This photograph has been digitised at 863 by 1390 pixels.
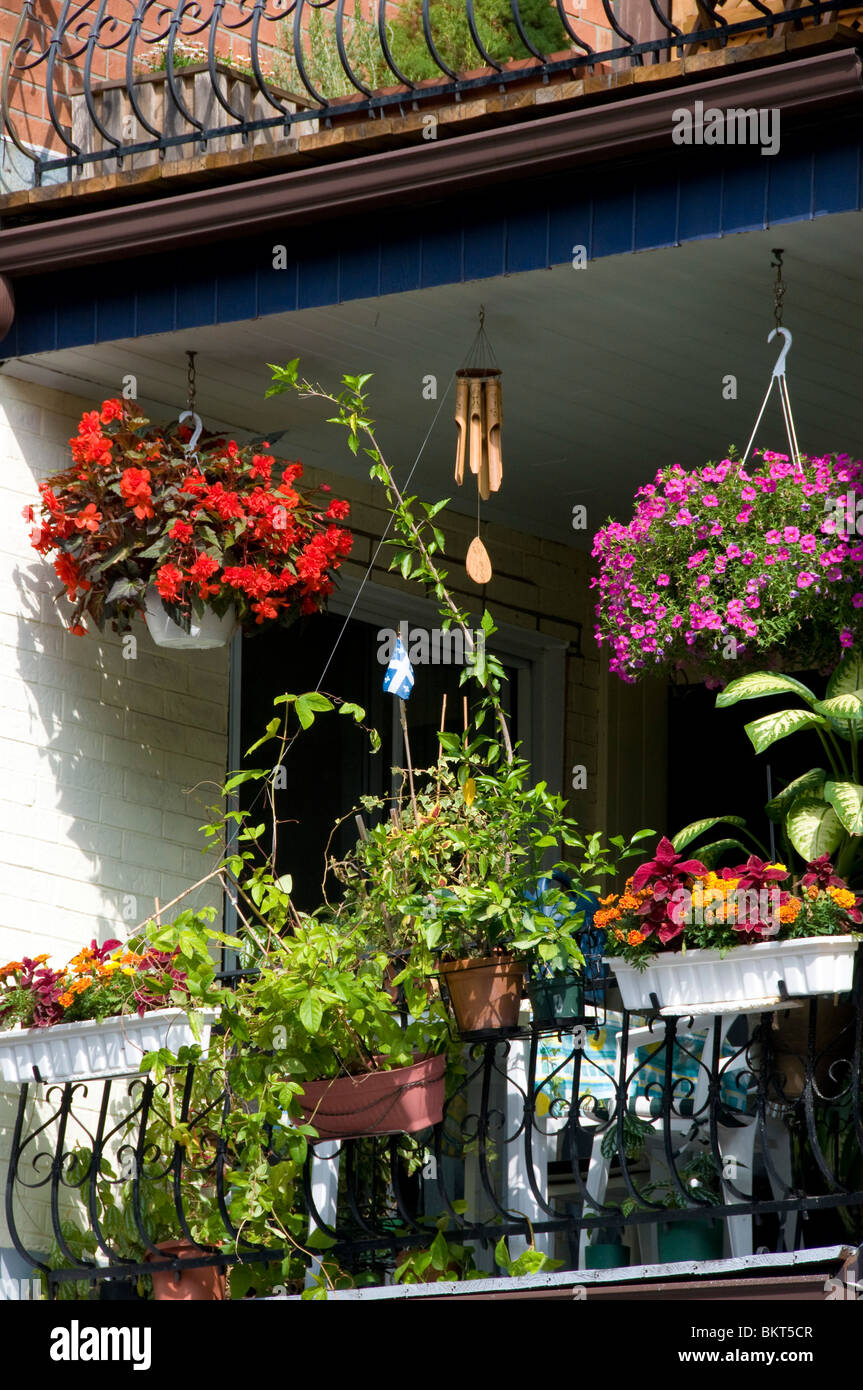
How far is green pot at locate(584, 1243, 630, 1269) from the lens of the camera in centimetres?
596

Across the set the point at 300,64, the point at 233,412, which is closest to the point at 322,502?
the point at 233,412

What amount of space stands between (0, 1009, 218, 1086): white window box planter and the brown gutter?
7.85ft

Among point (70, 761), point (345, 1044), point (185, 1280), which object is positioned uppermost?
point (70, 761)

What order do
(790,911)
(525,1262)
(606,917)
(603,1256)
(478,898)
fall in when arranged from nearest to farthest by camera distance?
(790,911), (606,917), (525,1262), (478,898), (603,1256)

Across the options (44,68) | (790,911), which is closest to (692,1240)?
(790,911)

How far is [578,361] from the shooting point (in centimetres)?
700

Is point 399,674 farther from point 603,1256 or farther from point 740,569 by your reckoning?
point 603,1256

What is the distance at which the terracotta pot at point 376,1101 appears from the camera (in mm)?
5570

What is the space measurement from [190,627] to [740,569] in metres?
1.90

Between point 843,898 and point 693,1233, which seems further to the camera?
point 693,1233

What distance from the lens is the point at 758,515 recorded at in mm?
5812

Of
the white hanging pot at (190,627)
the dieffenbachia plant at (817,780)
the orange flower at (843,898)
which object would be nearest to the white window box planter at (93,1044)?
the white hanging pot at (190,627)

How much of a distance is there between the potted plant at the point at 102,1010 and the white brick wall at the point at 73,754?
0.54 metres

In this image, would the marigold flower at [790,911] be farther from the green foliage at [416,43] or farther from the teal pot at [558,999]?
the green foliage at [416,43]
